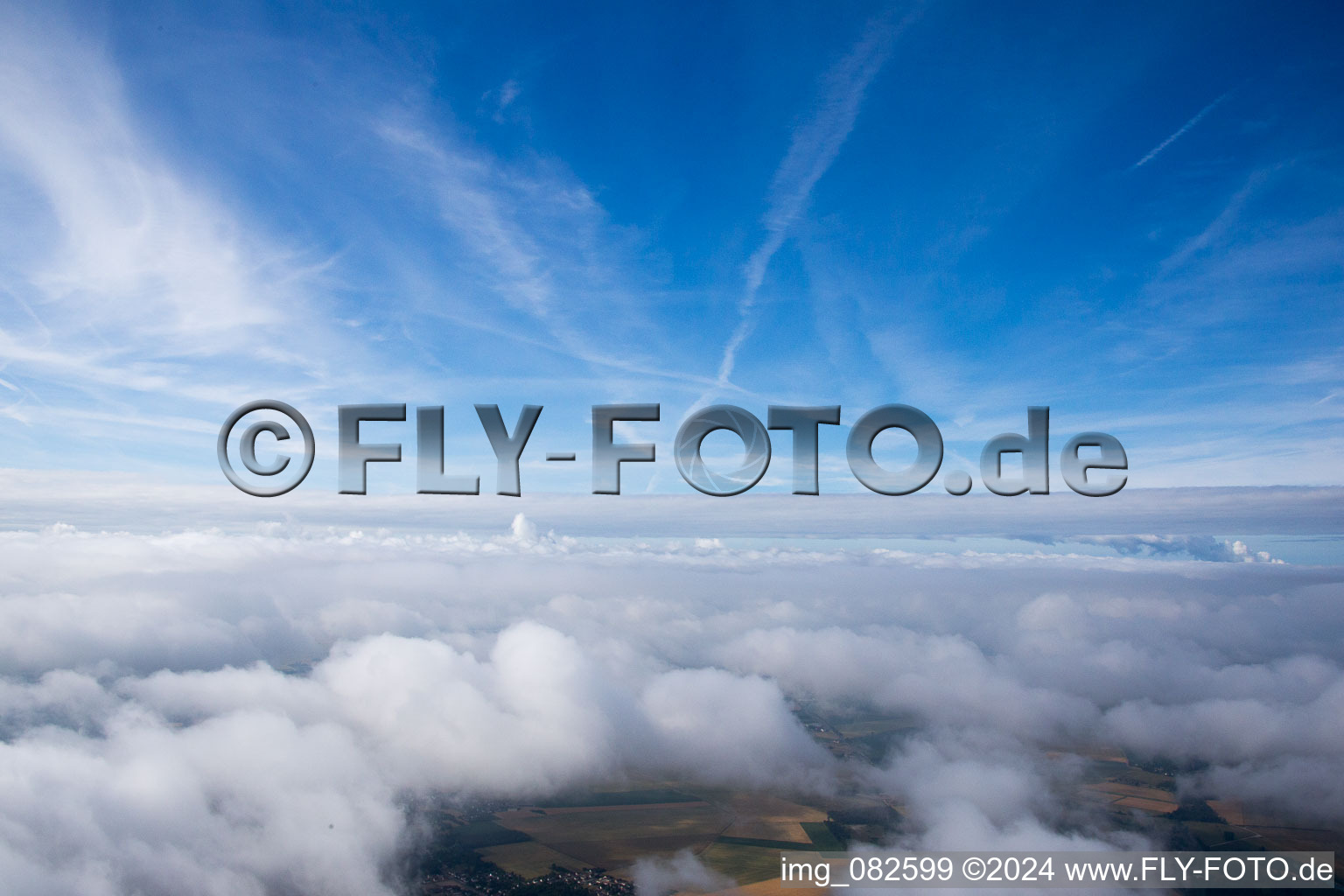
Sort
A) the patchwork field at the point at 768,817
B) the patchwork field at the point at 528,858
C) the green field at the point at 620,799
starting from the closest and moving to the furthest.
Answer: the patchwork field at the point at 528,858 → the patchwork field at the point at 768,817 → the green field at the point at 620,799

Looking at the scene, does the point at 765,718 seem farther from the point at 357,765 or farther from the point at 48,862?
the point at 48,862

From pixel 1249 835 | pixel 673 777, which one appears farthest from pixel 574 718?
pixel 1249 835

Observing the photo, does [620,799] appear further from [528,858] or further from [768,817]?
[528,858]

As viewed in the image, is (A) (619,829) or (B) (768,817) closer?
(A) (619,829)

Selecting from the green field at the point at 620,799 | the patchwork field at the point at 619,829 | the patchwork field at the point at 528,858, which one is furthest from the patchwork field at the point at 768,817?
the patchwork field at the point at 528,858

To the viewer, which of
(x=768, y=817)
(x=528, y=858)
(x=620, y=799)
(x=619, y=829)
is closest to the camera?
(x=528, y=858)

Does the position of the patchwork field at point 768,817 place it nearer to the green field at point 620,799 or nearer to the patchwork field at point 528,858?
the green field at point 620,799

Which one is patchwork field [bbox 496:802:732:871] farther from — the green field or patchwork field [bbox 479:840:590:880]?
the green field

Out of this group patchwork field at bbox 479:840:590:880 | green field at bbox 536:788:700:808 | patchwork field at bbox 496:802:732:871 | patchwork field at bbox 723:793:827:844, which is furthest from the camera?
green field at bbox 536:788:700:808

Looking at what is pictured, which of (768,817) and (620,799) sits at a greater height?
(768,817)

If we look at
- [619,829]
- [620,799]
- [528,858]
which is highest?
[528,858]

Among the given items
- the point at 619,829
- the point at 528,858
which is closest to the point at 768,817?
the point at 619,829

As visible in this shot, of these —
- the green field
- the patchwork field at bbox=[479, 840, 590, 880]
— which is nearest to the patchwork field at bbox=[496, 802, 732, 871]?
the patchwork field at bbox=[479, 840, 590, 880]
